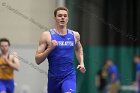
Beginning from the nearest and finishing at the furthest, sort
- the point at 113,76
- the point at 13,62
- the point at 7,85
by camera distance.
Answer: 1. the point at 13,62
2. the point at 7,85
3. the point at 113,76

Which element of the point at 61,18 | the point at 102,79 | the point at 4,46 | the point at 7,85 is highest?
the point at 61,18

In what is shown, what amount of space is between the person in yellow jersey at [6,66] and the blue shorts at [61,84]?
411cm

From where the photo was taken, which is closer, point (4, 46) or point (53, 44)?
point (53, 44)

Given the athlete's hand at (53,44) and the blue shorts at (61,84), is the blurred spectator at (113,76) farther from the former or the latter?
the athlete's hand at (53,44)

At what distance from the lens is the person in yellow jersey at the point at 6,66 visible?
1427 cm

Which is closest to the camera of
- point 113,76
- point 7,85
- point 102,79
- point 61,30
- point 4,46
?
point 61,30

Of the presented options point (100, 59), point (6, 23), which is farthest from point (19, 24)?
point (100, 59)

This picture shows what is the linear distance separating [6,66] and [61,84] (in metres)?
4.50

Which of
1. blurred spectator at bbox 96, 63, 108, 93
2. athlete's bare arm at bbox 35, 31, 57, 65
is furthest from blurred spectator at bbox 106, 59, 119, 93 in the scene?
athlete's bare arm at bbox 35, 31, 57, 65

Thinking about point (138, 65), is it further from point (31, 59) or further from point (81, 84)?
point (31, 59)

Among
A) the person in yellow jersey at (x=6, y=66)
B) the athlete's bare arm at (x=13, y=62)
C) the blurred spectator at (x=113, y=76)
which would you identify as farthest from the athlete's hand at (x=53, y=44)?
the blurred spectator at (x=113, y=76)

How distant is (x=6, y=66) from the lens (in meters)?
14.4

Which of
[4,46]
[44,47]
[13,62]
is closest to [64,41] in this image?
[44,47]

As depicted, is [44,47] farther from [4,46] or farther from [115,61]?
[115,61]
